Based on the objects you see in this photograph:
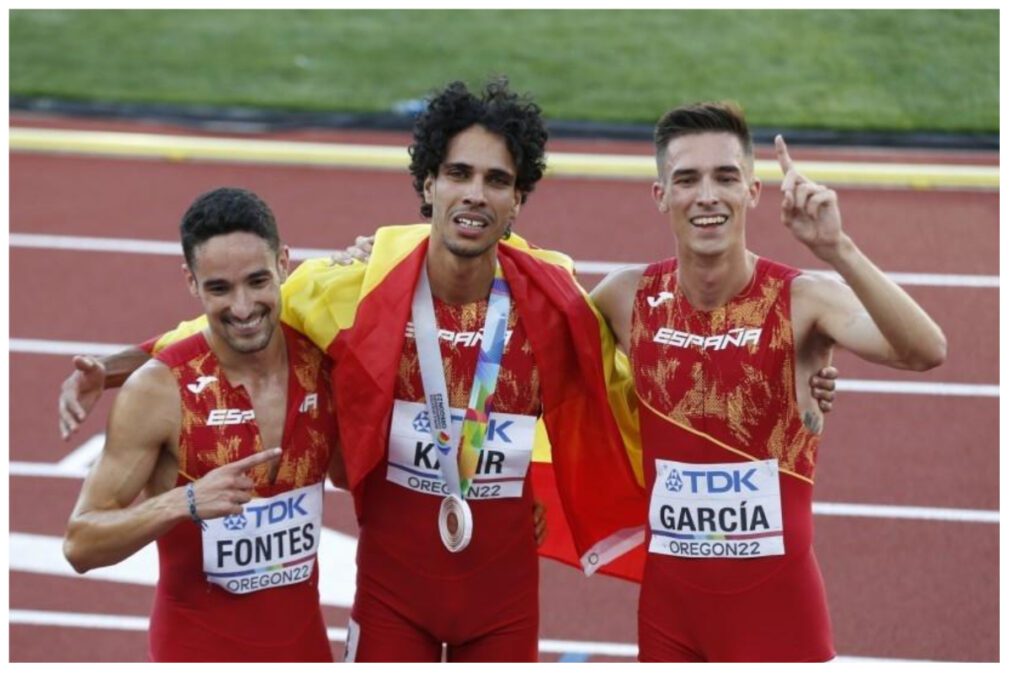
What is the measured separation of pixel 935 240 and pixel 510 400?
7.02 m

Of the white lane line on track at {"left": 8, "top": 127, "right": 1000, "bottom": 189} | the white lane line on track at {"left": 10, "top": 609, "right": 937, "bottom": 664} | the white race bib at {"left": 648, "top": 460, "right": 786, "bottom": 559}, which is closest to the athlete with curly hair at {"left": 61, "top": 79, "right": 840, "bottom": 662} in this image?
the white race bib at {"left": 648, "top": 460, "right": 786, "bottom": 559}

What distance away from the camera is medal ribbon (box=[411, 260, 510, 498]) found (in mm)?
4754

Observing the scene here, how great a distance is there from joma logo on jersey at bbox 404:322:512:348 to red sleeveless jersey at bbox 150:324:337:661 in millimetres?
268

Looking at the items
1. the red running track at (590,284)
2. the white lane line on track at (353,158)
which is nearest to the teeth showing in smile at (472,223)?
the red running track at (590,284)

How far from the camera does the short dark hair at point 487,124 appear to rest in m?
4.82

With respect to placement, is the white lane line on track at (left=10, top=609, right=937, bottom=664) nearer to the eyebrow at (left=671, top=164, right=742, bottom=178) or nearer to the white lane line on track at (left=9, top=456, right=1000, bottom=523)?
the white lane line on track at (left=9, top=456, right=1000, bottom=523)

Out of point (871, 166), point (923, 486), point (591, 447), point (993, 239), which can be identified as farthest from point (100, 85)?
point (591, 447)

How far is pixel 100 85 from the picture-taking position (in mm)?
14242

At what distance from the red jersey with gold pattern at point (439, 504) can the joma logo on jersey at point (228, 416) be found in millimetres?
453

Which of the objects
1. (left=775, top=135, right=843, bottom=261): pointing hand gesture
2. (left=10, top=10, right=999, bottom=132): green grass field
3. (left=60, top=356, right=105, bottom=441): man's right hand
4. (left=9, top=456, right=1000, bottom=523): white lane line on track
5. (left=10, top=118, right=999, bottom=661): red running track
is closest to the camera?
(left=775, top=135, right=843, bottom=261): pointing hand gesture

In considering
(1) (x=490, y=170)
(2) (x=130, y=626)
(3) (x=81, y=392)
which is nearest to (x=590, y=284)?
(2) (x=130, y=626)

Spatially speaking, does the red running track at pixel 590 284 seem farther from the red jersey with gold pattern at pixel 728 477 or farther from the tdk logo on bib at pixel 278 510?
the tdk logo on bib at pixel 278 510

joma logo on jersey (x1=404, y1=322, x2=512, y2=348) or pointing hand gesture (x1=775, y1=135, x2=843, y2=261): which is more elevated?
pointing hand gesture (x1=775, y1=135, x2=843, y2=261)

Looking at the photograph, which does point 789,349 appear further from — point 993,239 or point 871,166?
point 871,166
